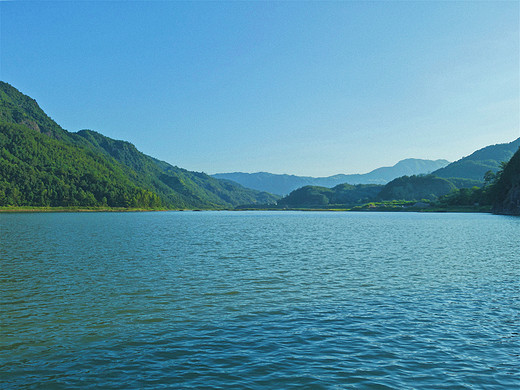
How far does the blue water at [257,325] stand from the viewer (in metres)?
13.7

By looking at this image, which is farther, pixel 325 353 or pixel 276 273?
pixel 276 273

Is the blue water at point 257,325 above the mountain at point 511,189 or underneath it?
underneath

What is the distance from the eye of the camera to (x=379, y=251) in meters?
51.1

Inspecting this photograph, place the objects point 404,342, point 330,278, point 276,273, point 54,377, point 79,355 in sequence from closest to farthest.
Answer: point 54,377, point 79,355, point 404,342, point 330,278, point 276,273

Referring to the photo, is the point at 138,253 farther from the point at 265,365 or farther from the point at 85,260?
the point at 265,365

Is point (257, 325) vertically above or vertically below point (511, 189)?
below

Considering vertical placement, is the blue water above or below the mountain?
below

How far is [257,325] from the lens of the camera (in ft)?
64.5

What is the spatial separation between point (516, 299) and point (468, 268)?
1392 centimetres

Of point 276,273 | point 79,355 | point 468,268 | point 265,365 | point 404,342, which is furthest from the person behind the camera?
point 468,268

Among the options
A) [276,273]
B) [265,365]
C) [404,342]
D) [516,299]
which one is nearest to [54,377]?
[265,365]

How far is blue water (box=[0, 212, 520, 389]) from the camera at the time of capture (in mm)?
13680

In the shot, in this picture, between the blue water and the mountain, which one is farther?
the mountain

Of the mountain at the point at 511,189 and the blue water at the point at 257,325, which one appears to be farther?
the mountain at the point at 511,189
